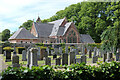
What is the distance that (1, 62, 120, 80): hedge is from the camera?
5.28 meters

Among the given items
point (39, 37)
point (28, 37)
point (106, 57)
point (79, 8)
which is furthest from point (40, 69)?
point (79, 8)

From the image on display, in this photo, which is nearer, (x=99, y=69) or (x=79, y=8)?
(x=99, y=69)

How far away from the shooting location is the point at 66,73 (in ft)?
19.7

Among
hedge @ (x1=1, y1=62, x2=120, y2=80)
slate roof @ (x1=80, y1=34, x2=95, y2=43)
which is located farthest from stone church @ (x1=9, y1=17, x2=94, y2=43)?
hedge @ (x1=1, y1=62, x2=120, y2=80)

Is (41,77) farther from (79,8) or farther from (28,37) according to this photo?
(79,8)

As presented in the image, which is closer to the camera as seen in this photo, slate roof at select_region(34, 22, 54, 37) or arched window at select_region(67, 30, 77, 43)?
arched window at select_region(67, 30, 77, 43)

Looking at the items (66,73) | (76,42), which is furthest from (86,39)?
(66,73)

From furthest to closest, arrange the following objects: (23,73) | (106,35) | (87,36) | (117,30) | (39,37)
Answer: (87,36)
(39,37)
(106,35)
(117,30)
(23,73)

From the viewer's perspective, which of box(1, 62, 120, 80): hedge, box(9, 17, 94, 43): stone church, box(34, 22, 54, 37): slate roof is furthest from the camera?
box(34, 22, 54, 37): slate roof

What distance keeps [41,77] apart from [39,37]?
1457 inches

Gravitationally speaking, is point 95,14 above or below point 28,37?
above

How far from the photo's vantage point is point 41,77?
5492 millimetres

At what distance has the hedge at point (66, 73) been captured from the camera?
5276 mm

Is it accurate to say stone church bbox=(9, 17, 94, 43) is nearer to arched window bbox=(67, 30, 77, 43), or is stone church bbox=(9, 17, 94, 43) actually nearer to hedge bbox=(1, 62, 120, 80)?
arched window bbox=(67, 30, 77, 43)
